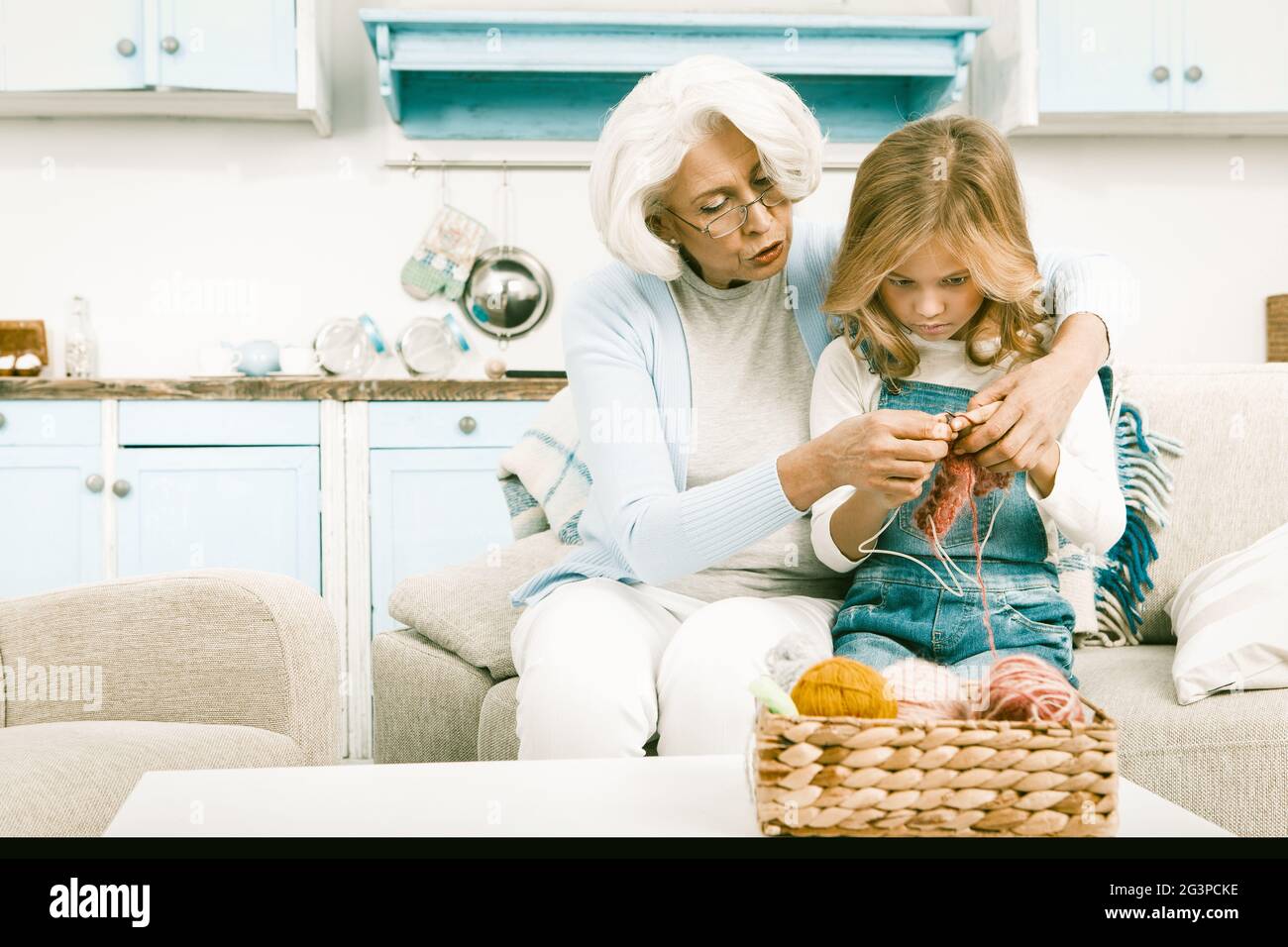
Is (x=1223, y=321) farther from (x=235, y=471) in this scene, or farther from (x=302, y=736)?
(x=302, y=736)

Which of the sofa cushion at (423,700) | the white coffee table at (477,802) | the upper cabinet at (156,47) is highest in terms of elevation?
the upper cabinet at (156,47)

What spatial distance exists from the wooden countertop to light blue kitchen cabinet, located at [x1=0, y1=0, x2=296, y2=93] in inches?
29.5

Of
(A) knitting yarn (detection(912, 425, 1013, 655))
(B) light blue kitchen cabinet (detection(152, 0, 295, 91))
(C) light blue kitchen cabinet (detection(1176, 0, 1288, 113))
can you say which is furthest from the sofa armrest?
(C) light blue kitchen cabinet (detection(1176, 0, 1288, 113))

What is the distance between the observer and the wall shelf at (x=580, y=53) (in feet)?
9.12

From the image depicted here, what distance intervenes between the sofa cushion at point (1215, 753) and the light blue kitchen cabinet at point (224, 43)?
2418 mm

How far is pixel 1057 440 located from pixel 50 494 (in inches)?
90.3

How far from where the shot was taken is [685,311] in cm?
140

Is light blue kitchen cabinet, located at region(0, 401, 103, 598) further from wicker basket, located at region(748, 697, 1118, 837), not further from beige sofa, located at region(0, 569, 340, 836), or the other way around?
wicker basket, located at region(748, 697, 1118, 837)

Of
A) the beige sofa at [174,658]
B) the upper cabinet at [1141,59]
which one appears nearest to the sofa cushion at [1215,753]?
the beige sofa at [174,658]

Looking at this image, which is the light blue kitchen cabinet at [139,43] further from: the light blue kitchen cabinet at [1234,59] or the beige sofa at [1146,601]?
the light blue kitchen cabinet at [1234,59]

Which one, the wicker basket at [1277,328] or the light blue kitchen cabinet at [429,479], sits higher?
the wicker basket at [1277,328]

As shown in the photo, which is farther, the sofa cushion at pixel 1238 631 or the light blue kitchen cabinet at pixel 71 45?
the light blue kitchen cabinet at pixel 71 45

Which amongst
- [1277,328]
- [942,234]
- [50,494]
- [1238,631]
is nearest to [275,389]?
[50,494]

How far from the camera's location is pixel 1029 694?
0.75 metres
